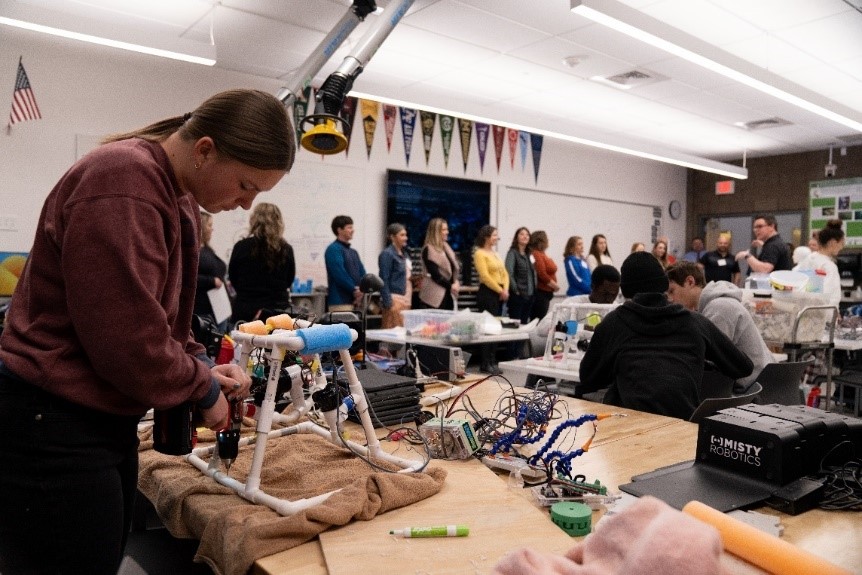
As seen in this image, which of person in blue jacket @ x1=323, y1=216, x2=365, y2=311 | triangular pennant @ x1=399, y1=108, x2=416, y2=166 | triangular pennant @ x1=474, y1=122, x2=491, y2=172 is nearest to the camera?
person in blue jacket @ x1=323, y1=216, x2=365, y2=311

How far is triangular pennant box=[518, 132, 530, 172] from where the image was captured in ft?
26.1

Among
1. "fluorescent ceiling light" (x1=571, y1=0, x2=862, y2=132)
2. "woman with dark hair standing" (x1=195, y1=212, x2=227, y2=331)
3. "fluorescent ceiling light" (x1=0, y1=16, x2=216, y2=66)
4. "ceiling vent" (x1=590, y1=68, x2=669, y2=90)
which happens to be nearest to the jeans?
"woman with dark hair standing" (x1=195, y1=212, x2=227, y2=331)

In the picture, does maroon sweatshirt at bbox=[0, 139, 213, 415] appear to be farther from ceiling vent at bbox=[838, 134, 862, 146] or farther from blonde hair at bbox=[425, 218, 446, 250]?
ceiling vent at bbox=[838, 134, 862, 146]

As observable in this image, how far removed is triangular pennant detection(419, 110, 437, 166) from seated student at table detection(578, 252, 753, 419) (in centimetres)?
478

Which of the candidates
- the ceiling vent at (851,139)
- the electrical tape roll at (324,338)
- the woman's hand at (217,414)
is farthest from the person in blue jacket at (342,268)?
the ceiling vent at (851,139)

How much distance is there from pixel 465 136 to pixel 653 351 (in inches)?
213

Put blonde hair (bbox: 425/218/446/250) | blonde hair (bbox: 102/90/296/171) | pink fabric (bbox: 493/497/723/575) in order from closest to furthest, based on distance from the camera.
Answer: pink fabric (bbox: 493/497/723/575), blonde hair (bbox: 102/90/296/171), blonde hair (bbox: 425/218/446/250)

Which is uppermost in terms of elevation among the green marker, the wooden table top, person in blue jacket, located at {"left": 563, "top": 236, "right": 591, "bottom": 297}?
person in blue jacket, located at {"left": 563, "top": 236, "right": 591, "bottom": 297}

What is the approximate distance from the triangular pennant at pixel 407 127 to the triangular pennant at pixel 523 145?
166cm

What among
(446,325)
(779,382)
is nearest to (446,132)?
(446,325)

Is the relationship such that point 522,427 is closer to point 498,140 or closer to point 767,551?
point 767,551

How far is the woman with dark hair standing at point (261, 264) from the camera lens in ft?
12.8

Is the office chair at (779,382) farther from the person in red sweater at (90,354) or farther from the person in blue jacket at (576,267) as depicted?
the person in blue jacket at (576,267)

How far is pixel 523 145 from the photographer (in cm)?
798
